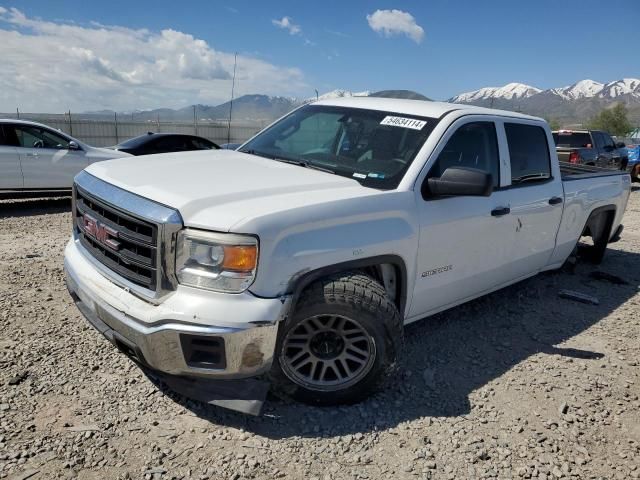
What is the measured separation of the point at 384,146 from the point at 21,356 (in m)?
2.92

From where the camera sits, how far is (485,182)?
10.3 feet

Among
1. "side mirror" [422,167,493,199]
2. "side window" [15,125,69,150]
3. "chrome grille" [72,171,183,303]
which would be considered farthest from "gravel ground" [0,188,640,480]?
"side window" [15,125,69,150]

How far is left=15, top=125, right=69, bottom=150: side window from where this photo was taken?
8867 millimetres

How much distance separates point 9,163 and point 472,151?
812 centimetres

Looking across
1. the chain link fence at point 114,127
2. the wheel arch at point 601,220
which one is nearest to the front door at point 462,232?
the wheel arch at point 601,220

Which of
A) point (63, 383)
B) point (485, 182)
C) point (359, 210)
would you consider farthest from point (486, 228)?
point (63, 383)

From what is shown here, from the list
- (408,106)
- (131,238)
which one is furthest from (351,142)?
(131,238)

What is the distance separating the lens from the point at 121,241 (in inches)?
111

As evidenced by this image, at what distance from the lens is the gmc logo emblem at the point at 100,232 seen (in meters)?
2.85

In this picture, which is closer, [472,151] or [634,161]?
[472,151]

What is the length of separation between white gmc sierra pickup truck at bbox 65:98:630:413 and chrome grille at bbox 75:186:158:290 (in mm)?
13

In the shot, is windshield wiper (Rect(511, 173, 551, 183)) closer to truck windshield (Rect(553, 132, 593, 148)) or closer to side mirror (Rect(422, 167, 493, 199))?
side mirror (Rect(422, 167, 493, 199))

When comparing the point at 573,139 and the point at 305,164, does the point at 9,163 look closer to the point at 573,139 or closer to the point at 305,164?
the point at 305,164

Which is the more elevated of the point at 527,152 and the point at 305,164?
the point at 527,152
